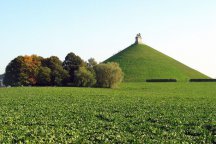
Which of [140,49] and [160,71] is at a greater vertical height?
[140,49]

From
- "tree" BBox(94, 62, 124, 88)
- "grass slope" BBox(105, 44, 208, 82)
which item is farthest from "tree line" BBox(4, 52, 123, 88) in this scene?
"grass slope" BBox(105, 44, 208, 82)

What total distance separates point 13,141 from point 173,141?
7.71 meters

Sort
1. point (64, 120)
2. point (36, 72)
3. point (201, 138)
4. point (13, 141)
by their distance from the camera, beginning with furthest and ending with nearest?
1. point (36, 72)
2. point (64, 120)
3. point (201, 138)
4. point (13, 141)

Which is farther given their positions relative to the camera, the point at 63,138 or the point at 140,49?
the point at 140,49

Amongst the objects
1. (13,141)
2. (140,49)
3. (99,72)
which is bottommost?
(13,141)

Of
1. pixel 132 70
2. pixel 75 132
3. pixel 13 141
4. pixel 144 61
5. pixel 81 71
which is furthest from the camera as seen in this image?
pixel 144 61

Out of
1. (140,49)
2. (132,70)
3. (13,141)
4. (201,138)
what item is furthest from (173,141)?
(140,49)

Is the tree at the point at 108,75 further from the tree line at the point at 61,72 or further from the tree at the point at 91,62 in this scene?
the tree at the point at 91,62

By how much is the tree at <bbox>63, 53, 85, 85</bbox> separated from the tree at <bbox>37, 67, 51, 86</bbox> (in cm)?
517

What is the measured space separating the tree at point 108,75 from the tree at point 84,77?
188 cm

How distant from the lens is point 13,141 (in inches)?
806

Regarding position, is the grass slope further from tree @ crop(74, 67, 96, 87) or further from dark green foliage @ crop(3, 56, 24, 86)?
dark green foliage @ crop(3, 56, 24, 86)

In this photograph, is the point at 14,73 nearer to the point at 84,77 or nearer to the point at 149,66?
the point at 84,77

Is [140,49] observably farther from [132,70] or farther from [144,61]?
[132,70]
